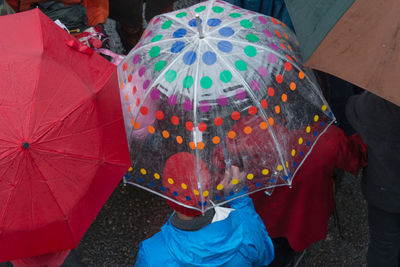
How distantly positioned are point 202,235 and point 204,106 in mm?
581

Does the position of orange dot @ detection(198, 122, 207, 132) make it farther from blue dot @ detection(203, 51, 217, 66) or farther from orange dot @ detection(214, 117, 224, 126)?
blue dot @ detection(203, 51, 217, 66)

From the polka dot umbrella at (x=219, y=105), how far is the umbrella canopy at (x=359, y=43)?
0.25 m

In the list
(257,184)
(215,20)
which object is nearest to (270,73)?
(215,20)

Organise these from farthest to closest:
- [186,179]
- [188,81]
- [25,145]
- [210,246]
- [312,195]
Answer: [312,195]
[186,179]
[188,81]
[210,246]
[25,145]

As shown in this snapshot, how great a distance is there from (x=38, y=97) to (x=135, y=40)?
269 centimetres

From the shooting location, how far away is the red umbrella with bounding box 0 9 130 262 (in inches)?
65.9

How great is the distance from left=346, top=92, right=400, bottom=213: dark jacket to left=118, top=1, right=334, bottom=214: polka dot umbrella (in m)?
0.17

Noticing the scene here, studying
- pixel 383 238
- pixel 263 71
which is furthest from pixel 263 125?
pixel 383 238

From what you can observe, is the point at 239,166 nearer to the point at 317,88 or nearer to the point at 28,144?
the point at 317,88

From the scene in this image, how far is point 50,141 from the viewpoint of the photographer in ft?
5.56

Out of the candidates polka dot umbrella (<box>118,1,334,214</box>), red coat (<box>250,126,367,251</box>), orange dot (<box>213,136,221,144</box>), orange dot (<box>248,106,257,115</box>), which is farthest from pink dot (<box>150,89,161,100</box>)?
red coat (<box>250,126,367,251</box>)

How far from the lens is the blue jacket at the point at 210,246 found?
6.14ft

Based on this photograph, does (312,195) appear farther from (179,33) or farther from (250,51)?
(179,33)

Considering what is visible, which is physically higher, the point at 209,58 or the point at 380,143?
the point at 209,58
